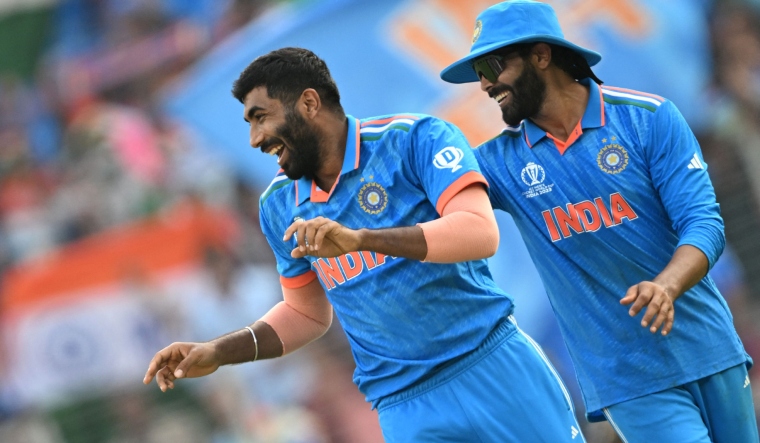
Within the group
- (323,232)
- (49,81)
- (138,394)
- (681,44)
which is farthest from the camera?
(49,81)

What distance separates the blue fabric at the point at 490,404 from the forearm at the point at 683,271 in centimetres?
69

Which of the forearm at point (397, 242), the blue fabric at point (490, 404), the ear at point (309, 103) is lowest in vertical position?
the blue fabric at point (490, 404)

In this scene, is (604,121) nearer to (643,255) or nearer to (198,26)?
(643,255)

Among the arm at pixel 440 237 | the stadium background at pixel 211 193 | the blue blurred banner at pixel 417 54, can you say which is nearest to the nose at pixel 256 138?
the arm at pixel 440 237

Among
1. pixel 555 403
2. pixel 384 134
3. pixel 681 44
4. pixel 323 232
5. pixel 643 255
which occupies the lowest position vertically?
pixel 555 403

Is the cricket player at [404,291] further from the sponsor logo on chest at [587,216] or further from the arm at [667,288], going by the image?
the arm at [667,288]

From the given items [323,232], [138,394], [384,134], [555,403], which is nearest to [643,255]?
[555,403]

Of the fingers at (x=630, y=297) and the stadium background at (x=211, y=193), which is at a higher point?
the stadium background at (x=211, y=193)

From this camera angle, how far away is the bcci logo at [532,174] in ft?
14.0

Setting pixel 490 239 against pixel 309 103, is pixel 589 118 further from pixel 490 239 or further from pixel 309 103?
pixel 309 103

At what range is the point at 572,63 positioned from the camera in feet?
14.4

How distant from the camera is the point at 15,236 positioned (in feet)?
44.2

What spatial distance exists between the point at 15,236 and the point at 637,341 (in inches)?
426

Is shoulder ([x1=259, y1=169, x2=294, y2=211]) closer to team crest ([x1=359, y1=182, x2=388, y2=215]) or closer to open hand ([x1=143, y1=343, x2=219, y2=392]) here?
team crest ([x1=359, y1=182, x2=388, y2=215])
